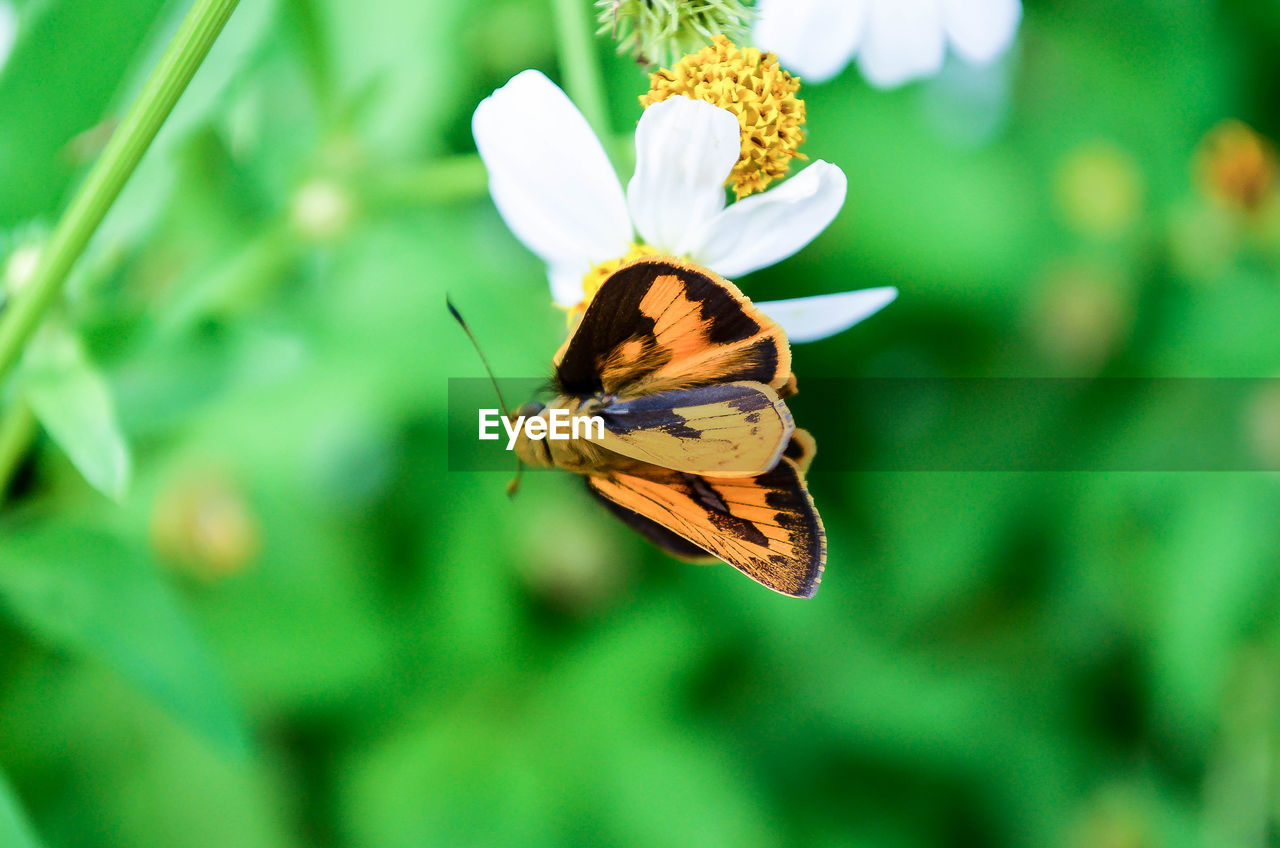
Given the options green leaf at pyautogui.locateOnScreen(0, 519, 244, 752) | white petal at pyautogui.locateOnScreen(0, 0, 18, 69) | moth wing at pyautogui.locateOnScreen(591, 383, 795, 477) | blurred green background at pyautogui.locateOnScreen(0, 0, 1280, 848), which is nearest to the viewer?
moth wing at pyautogui.locateOnScreen(591, 383, 795, 477)

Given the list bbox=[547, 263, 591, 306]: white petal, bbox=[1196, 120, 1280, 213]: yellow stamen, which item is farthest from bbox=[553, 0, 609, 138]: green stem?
bbox=[1196, 120, 1280, 213]: yellow stamen

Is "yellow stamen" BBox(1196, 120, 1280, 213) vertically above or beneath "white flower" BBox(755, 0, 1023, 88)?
beneath

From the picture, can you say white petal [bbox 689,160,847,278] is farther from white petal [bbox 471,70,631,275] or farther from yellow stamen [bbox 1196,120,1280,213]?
yellow stamen [bbox 1196,120,1280,213]

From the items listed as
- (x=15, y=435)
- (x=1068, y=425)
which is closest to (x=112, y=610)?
(x=15, y=435)

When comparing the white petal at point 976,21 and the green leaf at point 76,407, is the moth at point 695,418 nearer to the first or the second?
the white petal at point 976,21

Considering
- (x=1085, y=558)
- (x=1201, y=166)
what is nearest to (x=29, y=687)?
(x=1085, y=558)

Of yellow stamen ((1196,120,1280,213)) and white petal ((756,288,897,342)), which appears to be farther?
yellow stamen ((1196,120,1280,213))

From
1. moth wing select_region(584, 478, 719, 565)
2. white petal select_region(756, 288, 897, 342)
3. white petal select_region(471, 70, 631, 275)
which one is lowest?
moth wing select_region(584, 478, 719, 565)
